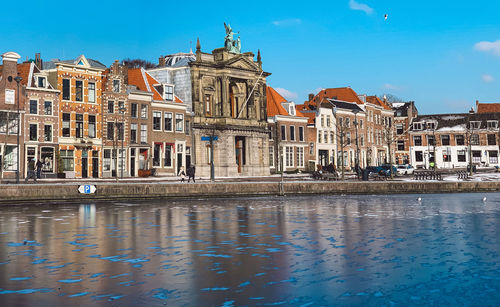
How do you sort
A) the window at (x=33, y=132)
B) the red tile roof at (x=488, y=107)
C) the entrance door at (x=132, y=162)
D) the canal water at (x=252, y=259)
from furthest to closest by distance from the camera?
the red tile roof at (x=488, y=107) < the entrance door at (x=132, y=162) < the window at (x=33, y=132) < the canal water at (x=252, y=259)

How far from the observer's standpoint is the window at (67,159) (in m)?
55.2

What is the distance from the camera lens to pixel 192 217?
2945 centimetres

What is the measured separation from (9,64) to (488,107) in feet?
299

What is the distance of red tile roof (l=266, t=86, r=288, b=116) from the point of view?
80.2m

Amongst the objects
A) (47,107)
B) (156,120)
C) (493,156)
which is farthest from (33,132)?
(493,156)

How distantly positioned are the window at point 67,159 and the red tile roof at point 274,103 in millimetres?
31263

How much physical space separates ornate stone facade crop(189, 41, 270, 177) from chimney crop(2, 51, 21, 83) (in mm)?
21043

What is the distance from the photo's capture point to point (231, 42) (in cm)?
7431

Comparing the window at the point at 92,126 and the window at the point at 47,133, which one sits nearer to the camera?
the window at the point at 47,133

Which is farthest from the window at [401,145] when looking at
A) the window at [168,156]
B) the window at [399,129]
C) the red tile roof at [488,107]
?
the window at [168,156]

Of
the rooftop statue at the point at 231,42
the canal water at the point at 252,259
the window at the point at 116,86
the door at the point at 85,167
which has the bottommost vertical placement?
the canal water at the point at 252,259

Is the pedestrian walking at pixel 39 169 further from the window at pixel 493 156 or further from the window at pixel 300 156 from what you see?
the window at pixel 493 156

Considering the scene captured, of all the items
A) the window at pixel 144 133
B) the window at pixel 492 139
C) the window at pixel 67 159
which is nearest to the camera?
the window at pixel 67 159

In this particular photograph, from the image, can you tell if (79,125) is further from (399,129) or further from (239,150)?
(399,129)
